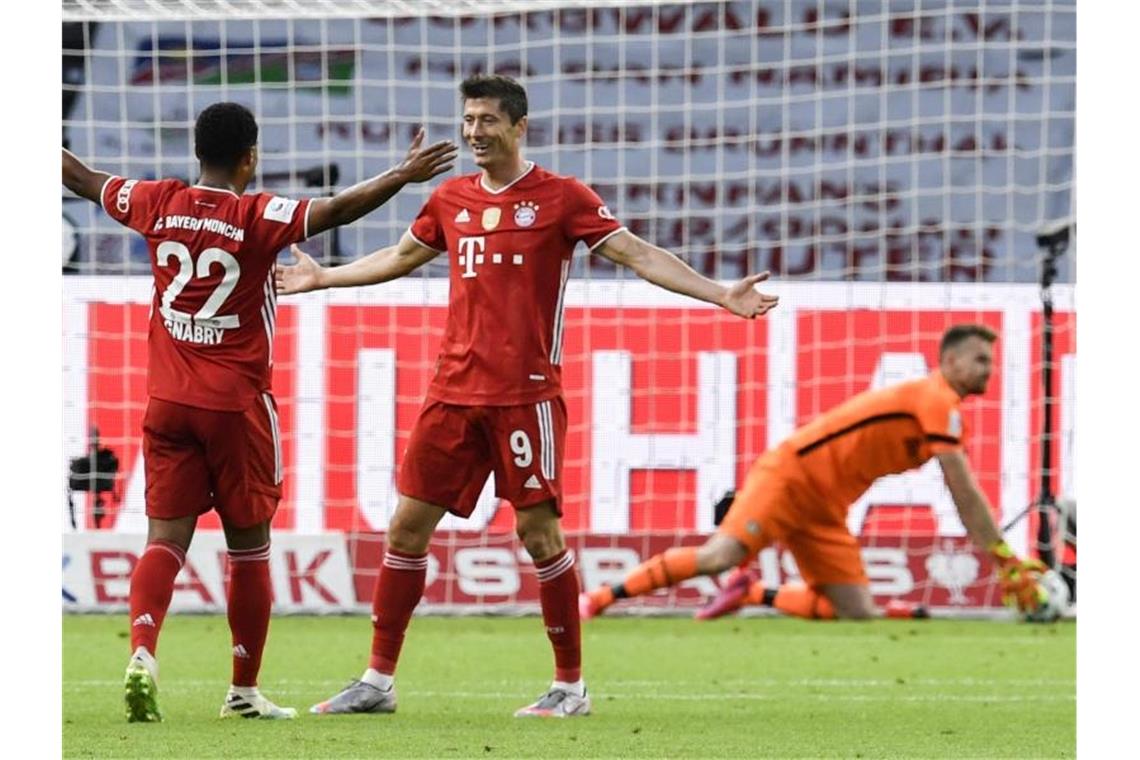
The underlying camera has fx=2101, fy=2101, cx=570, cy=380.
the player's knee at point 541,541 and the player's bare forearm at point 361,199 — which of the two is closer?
the player's bare forearm at point 361,199

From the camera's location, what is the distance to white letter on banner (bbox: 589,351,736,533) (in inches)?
459

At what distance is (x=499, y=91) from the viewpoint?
625cm

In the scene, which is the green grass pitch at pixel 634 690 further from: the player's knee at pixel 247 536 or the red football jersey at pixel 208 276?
the red football jersey at pixel 208 276

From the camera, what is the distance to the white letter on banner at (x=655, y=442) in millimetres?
11664

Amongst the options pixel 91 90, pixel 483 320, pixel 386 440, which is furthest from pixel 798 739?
pixel 91 90

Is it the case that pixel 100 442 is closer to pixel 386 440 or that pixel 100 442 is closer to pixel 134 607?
pixel 386 440

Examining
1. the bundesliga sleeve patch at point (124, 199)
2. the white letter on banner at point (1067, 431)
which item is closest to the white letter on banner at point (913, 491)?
the white letter on banner at point (1067, 431)

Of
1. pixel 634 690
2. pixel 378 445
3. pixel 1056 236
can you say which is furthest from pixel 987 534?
pixel 378 445

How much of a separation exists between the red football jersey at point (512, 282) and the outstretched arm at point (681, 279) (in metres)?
0.07

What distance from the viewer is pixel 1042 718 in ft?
20.6

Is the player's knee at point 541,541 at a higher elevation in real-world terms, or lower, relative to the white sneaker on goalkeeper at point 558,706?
higher

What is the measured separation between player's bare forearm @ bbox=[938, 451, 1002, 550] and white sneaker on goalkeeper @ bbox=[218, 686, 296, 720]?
15.6ft

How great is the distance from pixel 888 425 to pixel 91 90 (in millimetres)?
4852

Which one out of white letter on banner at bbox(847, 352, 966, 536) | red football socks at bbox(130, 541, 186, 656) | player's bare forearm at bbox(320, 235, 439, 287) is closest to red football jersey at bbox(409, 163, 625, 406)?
player's bare forearm at bbox(320, 235, 439, 287)
